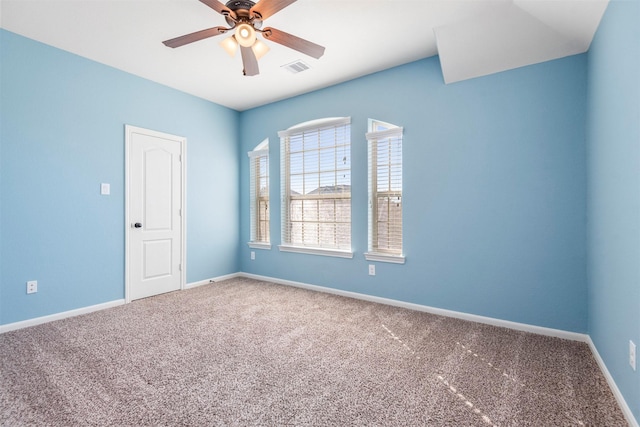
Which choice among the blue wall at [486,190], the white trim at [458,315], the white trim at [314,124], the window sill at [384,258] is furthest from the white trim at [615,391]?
the white trim at [314,124]

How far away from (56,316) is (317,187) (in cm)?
322

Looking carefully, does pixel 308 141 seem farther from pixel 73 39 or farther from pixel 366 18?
pixel 73 39

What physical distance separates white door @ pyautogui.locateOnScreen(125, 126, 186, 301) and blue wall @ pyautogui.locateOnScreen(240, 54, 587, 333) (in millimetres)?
2310

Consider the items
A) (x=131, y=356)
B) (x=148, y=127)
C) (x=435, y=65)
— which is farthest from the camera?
(x=148, y=127)

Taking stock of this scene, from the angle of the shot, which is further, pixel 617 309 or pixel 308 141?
pixel 308 141

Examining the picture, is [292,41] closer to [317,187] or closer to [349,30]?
[349,30]

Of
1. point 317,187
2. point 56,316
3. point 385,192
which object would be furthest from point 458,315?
point 56,316

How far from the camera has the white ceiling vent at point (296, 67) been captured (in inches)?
134

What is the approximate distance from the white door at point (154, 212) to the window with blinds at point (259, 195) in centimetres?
108

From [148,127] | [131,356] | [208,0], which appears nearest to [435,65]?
[208,0]

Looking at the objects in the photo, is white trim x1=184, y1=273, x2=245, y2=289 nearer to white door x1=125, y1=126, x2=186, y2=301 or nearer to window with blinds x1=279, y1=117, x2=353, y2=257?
white door x1=125, y1=126, x2=186, y2=301

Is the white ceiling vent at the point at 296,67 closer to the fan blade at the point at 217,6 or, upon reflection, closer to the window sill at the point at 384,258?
the fan blade at the point at 217,6

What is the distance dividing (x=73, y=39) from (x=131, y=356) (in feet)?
9.73

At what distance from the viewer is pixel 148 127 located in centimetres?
390
